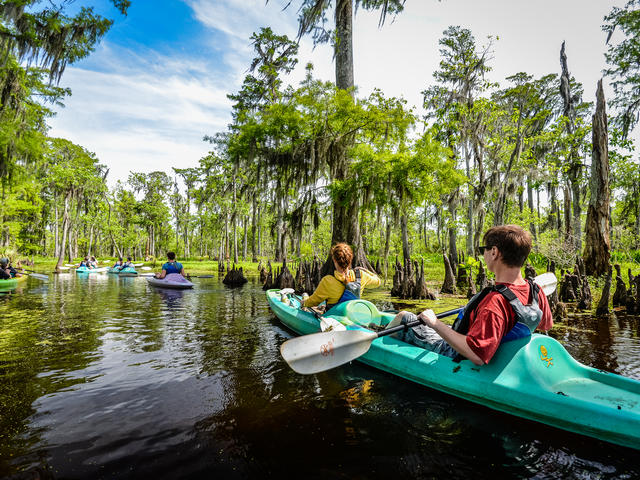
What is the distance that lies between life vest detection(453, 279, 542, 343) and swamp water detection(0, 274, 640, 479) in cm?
84

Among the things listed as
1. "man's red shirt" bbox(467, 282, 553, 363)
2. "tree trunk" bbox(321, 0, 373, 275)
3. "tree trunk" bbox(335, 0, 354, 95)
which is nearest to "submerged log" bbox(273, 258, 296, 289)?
"tree trunk" bbox(321, 0, 373, 275)

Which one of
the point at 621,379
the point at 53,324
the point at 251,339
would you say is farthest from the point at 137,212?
the point at 621,379

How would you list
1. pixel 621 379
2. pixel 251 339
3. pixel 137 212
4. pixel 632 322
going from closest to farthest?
pixel 621 379 < pixel 251 339 < pixel 632 322 < pixel 137 212

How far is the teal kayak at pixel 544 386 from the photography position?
2395 mm

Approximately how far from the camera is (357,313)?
483 centimetres

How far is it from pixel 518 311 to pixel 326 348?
1770mm

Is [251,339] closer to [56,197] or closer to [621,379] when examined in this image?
[621,379]

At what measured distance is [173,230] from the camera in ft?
169

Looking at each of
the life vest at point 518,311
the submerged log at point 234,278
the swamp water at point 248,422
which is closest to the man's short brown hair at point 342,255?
the swamp water at point 248,422

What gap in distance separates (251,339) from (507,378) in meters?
4.24

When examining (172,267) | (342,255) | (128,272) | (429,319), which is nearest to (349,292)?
(342,255)

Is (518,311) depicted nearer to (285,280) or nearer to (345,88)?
(285,280)

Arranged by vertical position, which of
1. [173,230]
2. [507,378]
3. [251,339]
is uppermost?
[173,230]

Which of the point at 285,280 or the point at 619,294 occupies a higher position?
the point at 619,294
